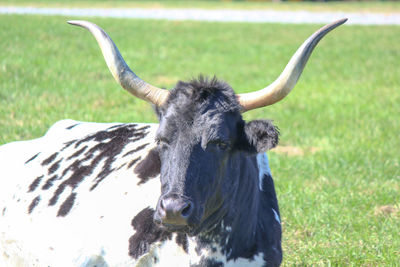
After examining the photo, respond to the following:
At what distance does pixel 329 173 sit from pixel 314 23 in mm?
19203

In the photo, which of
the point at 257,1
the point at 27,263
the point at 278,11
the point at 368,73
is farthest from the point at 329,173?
the point at 257,1

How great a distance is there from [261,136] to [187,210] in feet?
2.27

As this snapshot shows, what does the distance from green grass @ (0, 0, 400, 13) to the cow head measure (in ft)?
89.4

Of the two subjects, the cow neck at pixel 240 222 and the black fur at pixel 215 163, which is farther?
the cow neck at pixel 240 222

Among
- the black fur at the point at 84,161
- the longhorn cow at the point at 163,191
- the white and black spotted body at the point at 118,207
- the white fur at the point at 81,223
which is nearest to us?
the longhorn cow at the point at 163,191

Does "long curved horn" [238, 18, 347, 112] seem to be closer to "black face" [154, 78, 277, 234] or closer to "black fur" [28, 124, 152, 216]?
"black face" [154, 78, 277, 234]

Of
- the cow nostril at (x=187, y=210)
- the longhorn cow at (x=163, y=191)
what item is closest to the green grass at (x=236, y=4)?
the longhorn cow at (x=163, y=191)

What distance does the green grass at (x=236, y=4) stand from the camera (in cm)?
3178

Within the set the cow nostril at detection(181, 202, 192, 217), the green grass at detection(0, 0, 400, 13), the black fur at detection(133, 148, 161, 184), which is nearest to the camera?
the cow nostril at detection(181, 202, 192, 217)

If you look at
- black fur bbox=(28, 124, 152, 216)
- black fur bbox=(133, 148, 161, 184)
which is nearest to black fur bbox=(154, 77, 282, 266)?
black fur bbox=(133, 148, 161, 184)

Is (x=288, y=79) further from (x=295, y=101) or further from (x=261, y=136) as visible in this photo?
(x=295, y=101)

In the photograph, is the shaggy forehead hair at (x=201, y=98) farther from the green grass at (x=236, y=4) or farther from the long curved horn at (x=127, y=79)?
the green grass at (x=236, y=4)

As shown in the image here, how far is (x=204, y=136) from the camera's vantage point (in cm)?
383

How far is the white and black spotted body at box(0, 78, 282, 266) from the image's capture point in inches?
161
